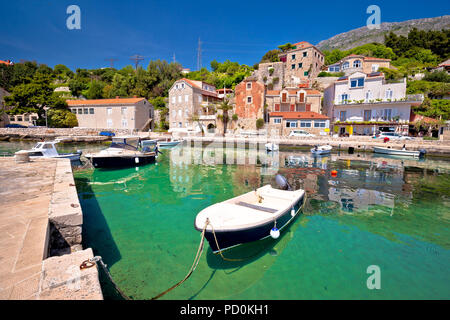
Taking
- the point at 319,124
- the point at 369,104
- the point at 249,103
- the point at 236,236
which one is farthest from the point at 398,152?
the point at 236,236

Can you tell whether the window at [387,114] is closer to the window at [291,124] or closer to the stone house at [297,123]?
the stone house at [297,123]

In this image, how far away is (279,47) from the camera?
74.8 meters

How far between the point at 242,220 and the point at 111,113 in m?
51.9

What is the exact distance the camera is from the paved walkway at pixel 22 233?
3.40 meters

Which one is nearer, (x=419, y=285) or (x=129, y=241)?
(x=419, y=285)

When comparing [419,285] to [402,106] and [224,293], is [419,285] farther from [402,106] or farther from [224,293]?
[402,106]

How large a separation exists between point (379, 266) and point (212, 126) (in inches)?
1705

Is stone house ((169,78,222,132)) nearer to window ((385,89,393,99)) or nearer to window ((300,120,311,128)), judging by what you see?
window ((300,120,311,128))

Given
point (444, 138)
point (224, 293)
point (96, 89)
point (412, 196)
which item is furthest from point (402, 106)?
point (96, 89)

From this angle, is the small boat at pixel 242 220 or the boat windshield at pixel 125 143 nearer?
the small boat at pixel 242 220

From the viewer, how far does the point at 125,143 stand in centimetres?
1997

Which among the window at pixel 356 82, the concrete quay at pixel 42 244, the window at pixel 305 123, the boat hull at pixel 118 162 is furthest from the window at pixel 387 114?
the concrete quay at pixel 42 244

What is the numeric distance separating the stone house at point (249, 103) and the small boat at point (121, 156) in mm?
28343

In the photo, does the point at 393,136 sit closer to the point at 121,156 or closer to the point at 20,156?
the point at 121,156
